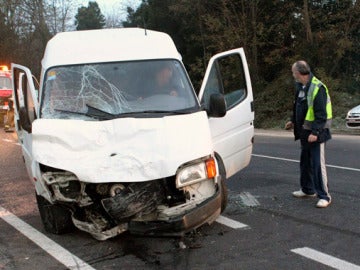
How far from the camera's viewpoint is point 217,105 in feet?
18.0

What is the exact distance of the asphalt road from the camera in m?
4.52

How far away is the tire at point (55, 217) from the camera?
17.5 feet

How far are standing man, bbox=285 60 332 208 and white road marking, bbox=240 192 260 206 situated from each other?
0.72 m

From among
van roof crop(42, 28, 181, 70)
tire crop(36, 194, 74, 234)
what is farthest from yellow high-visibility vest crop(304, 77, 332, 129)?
tire crop(36, 194, 74, 234)

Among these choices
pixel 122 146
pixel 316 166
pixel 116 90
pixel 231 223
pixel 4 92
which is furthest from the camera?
pixel 4 92

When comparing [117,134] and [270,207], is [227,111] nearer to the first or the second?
[270,207]

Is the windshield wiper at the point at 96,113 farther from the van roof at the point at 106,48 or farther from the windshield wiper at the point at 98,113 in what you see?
the van roof at the point at 106,48

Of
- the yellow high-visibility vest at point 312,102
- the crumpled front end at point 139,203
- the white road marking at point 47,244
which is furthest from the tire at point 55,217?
the yellow high-visibility vest at point 312,102

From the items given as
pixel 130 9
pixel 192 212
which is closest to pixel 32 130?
pixel 192 212

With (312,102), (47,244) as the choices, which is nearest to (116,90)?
(47,244)

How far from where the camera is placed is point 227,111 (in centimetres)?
603

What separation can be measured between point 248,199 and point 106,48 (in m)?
2.77

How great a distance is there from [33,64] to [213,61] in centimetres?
4152

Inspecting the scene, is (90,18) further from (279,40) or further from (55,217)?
(55,217)
